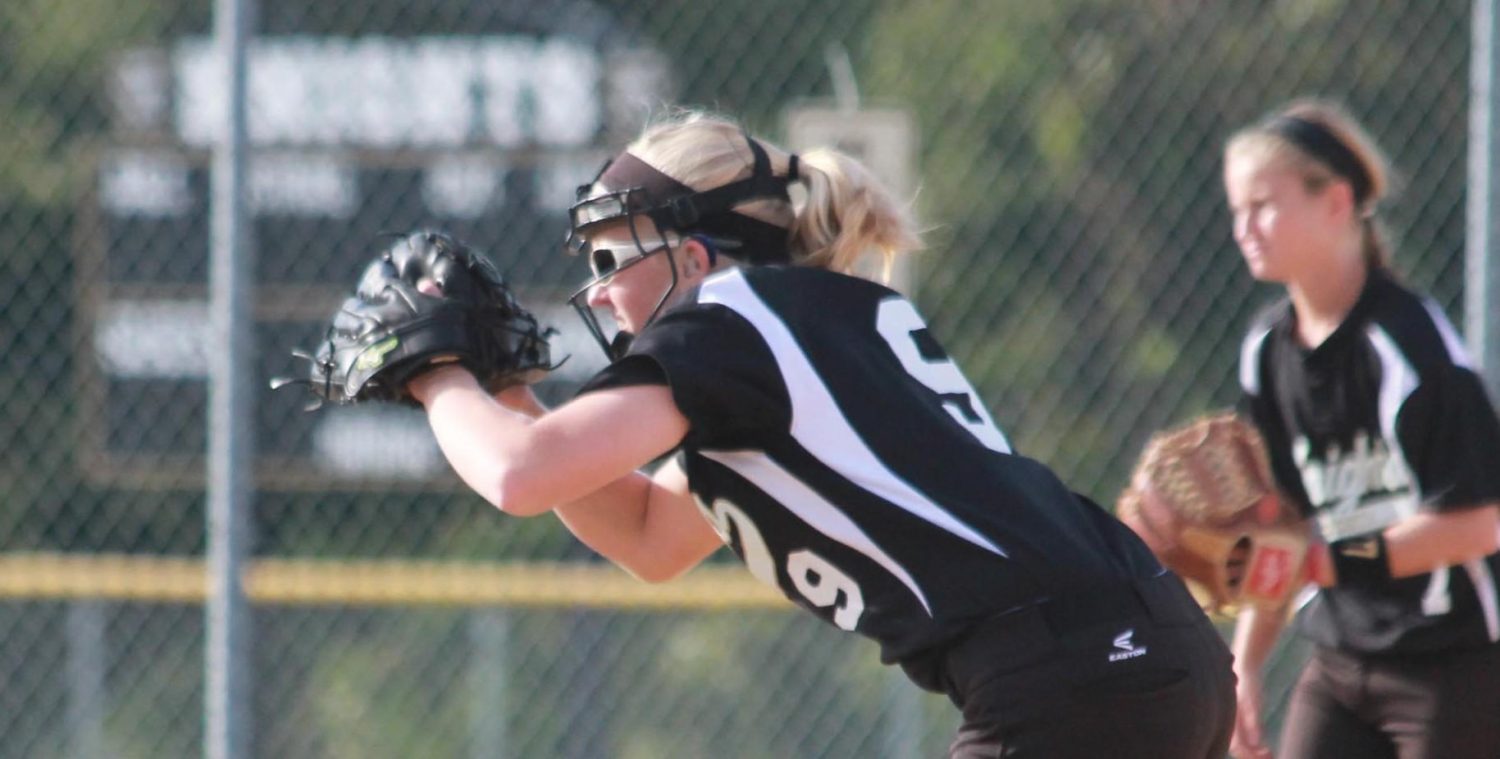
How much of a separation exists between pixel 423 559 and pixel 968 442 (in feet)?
12.1

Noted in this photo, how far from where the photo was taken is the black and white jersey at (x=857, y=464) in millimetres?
2320

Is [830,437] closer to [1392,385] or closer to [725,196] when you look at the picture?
[725,196]

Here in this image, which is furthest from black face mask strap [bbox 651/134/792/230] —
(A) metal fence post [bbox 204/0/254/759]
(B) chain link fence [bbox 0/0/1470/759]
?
(B) chain link fence [bbox 0/0/1470/759]

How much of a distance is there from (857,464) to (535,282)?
328 cm

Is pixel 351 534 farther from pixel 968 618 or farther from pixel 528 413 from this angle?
pixel 968 618

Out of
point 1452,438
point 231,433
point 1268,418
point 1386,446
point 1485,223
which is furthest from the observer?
point 231,433

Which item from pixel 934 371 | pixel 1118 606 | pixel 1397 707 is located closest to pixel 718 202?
pixel 934 371

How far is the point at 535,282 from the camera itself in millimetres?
5512

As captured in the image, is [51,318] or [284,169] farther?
[51,318]

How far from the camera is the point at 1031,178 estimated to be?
5.45 meters

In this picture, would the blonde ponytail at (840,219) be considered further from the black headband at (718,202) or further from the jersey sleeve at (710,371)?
the jersey sleeve at (710,371)

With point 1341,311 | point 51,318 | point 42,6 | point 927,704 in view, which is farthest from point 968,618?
point 42,6

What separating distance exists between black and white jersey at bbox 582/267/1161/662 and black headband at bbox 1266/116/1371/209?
1.29 meters

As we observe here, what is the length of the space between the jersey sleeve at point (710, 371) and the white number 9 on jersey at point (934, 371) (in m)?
0.19
